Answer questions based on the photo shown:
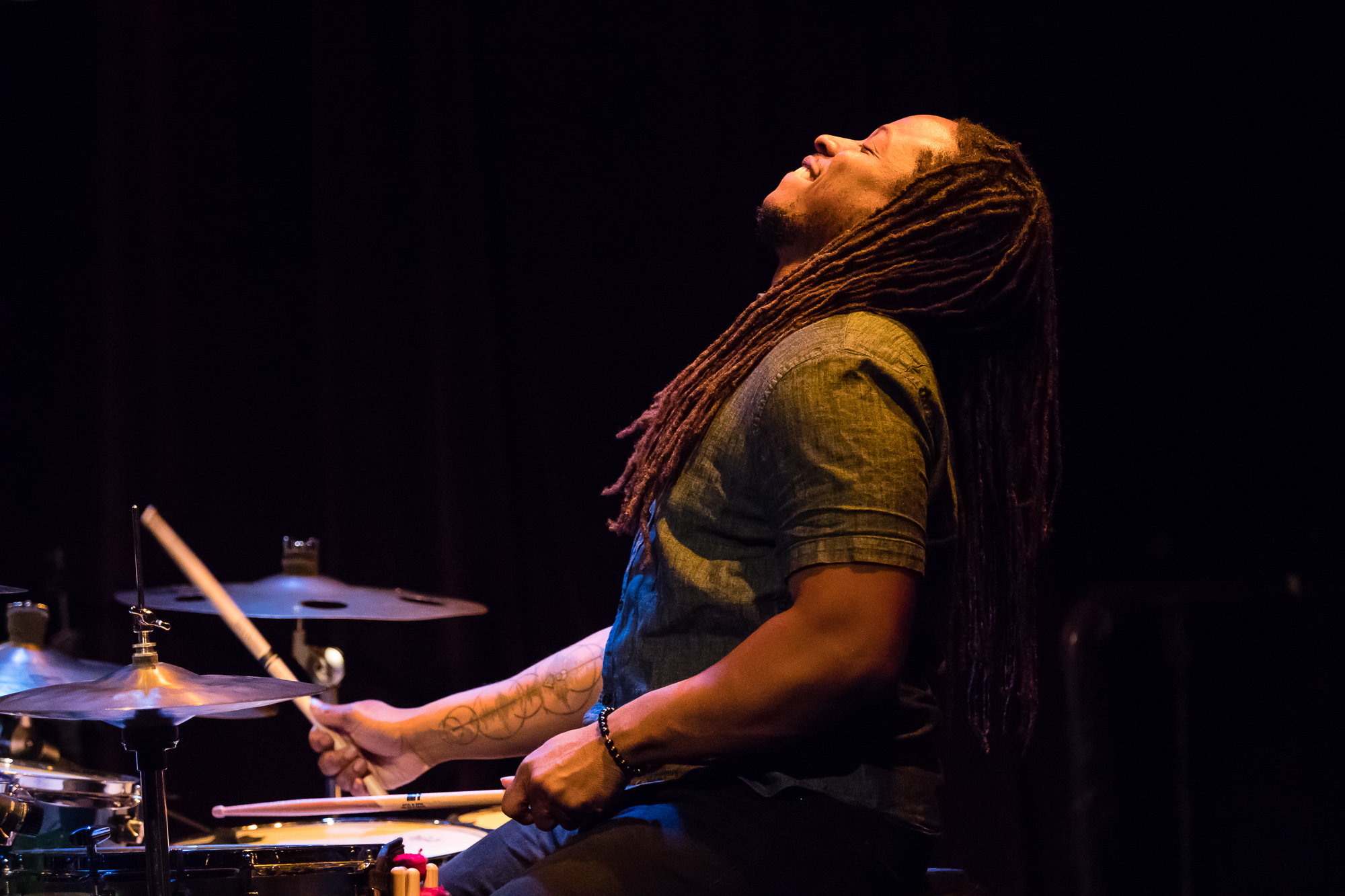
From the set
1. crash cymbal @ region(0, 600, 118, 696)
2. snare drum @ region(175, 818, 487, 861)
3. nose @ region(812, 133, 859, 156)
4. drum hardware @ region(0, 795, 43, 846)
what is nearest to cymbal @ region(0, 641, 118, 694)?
crash cymbal @ region(0, 600, 118, 696)

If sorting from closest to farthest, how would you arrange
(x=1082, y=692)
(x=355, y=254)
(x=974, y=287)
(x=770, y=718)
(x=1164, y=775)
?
(x=770, y=718) < (x=974, y=287) < (x=1082, y=692) < (x=1164, y=775) < (x=355, y=254)

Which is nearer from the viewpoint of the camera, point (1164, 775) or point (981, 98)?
point (1164, 775)

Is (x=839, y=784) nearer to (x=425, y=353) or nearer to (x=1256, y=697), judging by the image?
(x=1256, y=697)

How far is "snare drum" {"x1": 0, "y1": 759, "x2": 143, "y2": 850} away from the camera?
1.67 meters

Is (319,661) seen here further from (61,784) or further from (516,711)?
(516,711)

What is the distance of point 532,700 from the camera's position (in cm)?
161

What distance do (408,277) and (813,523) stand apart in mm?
1850

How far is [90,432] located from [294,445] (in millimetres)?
488

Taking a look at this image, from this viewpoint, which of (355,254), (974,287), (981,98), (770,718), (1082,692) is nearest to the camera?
(770,718)

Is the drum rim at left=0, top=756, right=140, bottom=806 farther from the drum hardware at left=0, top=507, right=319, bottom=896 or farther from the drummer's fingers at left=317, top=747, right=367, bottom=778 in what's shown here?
the drum hardware at left=0, top=507, right=319, bottom=896

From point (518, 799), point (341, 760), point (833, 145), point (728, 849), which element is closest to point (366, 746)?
point (341, 760)

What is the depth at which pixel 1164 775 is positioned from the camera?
1996mm

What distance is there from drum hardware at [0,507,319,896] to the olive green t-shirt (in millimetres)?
427

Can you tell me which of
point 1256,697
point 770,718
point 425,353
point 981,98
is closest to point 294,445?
point 425,353
